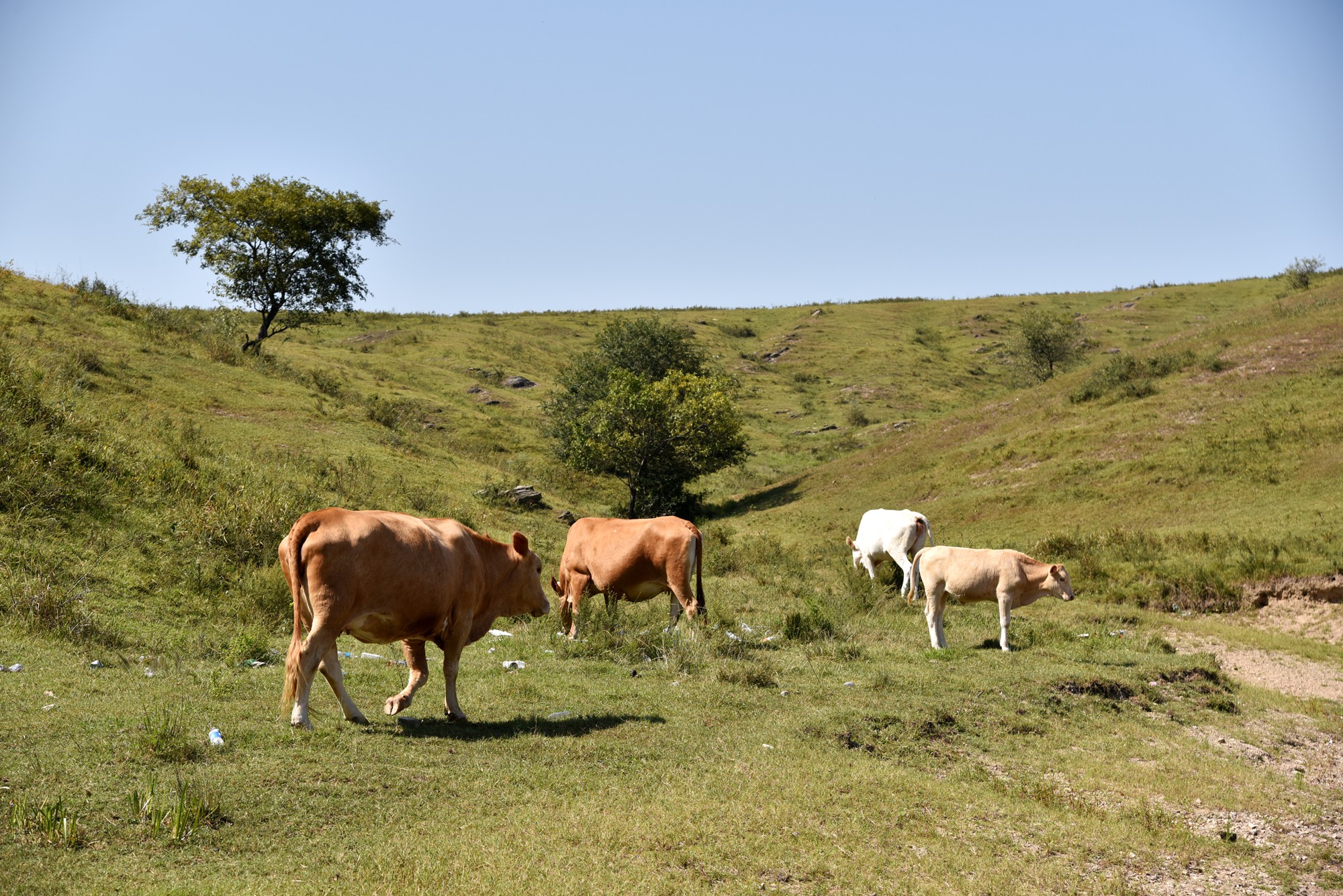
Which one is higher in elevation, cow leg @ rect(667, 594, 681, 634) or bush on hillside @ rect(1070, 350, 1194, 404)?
bush on hillside @ rect(1070, 350, 1194, 404)

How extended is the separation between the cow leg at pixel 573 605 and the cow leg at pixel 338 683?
5356mm

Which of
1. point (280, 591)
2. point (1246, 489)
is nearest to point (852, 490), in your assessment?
point (1246, 489)

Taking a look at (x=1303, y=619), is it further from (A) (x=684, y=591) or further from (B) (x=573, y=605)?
(B) (x=573, y=605)

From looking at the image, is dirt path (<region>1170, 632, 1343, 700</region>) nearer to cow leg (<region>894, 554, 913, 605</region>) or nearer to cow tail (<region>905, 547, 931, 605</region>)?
cow tail (<region>905, 547, 931, 605</region>)

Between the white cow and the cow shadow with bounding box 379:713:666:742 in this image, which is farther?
the white cow

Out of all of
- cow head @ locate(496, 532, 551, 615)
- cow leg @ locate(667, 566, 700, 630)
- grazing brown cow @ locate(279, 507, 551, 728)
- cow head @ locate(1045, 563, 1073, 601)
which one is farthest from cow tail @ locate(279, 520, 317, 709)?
cow head @ locate(1045, 563, 1073, 601)

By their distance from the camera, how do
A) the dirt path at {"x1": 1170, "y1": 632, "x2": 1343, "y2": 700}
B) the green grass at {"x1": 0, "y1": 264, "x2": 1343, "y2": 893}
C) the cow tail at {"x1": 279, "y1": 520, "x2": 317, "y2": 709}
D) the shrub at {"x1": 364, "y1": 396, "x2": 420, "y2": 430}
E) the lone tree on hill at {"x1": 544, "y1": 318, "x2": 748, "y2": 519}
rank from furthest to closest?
the lone tree on hill at {"x1": 544, "y1": 318, "x2": 748, "y2": 519}
the shrub at {"x1": 364, "y1": 396, "x2": 420, "y2": 430}
the dirt path at {"x1": 1170, "y1": 632, "x2": 1343, "y2": 700}
the cow tail at {"x1": 279, "y1": 520, "x2": 317, "y2": 709}
the green grass at {"x1": 0, "y1": 264, "x2": 1343, "y2": 893}

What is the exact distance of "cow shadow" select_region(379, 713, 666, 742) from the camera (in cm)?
918

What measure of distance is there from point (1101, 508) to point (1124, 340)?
6711cm

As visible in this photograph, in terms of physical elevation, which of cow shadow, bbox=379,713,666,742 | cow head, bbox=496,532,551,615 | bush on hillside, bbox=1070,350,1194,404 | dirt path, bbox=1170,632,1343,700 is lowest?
dirt path, bbox=1170,632,1343,700

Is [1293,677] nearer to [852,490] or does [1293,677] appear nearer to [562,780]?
[562,780]

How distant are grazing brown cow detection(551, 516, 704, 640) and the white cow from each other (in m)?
6.67

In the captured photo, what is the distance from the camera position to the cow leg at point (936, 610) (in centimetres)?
1575

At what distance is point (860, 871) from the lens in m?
6.88
